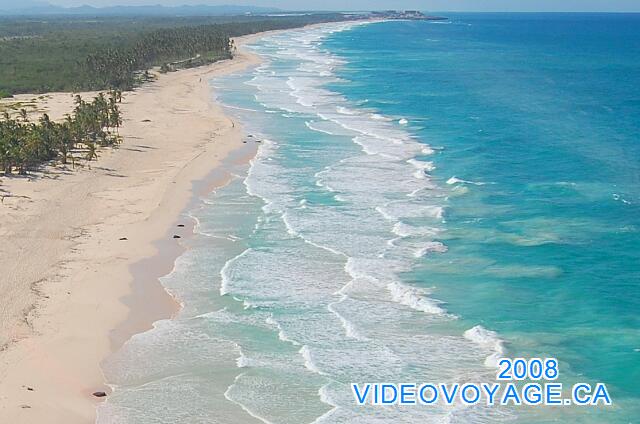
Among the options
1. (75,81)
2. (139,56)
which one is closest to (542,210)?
(75,81)

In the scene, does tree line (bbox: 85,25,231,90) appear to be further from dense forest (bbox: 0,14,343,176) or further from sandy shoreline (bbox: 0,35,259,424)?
sandy shoreline (bbox: 0,35,259,424)

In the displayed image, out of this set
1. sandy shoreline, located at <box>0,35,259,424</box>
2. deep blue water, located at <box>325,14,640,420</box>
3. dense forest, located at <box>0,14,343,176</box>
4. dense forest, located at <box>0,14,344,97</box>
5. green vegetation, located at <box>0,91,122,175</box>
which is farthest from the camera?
dense forest, located at <box>0,14,344,97</box>

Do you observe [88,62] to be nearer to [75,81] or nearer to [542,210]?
[75,81]

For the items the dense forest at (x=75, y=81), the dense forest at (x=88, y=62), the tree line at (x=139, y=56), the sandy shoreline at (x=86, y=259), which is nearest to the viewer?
the sandy shoreline at (x=86, y=259)

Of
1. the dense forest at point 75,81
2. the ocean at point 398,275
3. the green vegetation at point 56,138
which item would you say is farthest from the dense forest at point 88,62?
the ocean at point 398,275

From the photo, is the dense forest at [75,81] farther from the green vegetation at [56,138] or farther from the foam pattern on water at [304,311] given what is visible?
the foam pattern on water at [304,311]

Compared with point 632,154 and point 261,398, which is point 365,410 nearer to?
point 261,398

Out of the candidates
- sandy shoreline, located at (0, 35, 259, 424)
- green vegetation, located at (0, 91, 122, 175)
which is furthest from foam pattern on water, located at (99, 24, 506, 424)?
green vegetation, located at (0, 91, 122, 175)
